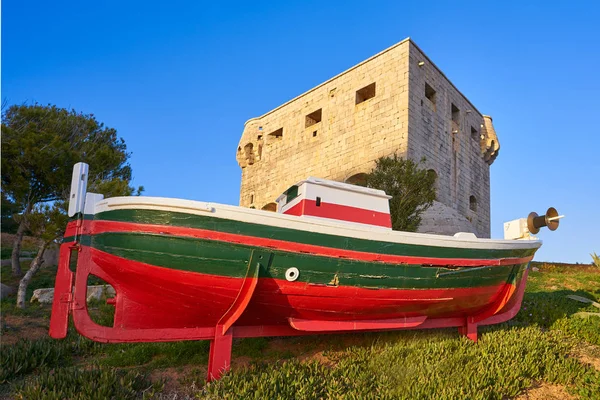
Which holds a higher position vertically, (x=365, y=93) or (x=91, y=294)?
(x=365, y=93)

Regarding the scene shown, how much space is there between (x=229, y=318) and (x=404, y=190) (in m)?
9.05

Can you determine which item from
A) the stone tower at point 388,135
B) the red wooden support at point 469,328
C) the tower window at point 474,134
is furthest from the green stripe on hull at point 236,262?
the tower window at point 474,134

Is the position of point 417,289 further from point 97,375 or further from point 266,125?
point 266,125

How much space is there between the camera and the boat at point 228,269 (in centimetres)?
452

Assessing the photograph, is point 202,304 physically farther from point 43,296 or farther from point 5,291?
point 5,291

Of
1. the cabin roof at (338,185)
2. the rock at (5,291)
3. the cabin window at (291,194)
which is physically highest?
the cabin roof at (338,185)

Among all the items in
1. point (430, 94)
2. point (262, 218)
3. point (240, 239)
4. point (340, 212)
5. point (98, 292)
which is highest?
point (430, 94)

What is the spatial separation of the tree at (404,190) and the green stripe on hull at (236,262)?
6.89 meters

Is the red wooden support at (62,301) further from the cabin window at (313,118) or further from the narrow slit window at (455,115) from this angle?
the narrow slit window at (455,115)

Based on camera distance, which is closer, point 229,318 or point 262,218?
point 262,218

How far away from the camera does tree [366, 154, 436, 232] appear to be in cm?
1228

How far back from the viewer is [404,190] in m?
12.6

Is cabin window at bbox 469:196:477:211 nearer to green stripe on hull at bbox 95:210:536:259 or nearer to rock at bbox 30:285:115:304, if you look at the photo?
green stripe on hull at bbox 95:210:536:259

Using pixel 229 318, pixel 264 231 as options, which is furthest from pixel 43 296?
pixel 264 231
